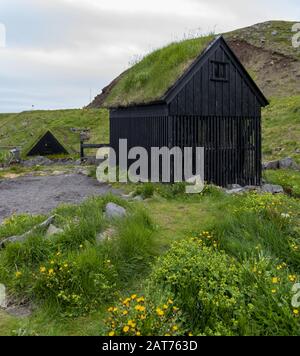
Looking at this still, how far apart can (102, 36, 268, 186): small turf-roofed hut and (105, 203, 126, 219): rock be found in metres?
6.27

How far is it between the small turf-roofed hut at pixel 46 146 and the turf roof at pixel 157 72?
31.8ft

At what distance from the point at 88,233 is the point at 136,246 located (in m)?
0.96

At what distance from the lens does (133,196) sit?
42.6 ft

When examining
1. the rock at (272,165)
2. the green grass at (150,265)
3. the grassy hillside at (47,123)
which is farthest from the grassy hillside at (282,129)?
the green grass at (150,265)

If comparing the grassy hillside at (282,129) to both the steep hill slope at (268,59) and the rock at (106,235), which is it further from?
the rock at (106,235)

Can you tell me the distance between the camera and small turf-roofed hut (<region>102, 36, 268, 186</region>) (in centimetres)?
1513

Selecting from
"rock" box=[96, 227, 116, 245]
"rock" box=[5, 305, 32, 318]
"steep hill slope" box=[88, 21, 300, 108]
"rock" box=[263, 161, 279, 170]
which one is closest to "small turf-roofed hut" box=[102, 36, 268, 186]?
"steep hill slope" box=[88, 21, 300, 108]

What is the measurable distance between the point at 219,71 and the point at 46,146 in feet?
51.1

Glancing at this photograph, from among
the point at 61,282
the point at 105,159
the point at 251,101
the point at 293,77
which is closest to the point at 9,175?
the point at 105,159

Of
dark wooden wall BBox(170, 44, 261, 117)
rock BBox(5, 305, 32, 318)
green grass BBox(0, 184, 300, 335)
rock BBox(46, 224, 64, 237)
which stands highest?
dark wooden wall BBox(170, 44, 261, 117)

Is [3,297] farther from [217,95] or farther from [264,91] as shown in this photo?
[264,91]

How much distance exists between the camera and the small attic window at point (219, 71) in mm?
15781

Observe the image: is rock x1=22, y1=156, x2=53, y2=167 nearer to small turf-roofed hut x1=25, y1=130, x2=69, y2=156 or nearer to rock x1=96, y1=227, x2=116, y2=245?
small turf-roofed hut x1=25, y1=130, x2=69, y2=156
